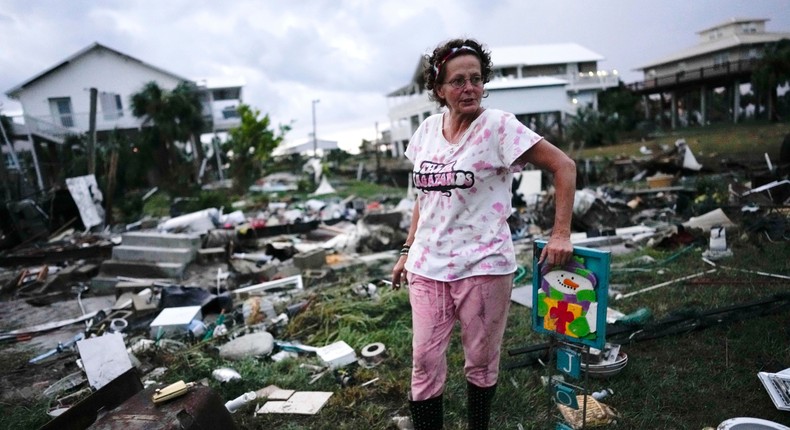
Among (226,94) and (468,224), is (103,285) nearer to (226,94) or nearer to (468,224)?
(468,224)

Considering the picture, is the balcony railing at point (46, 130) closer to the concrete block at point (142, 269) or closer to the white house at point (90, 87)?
the white house at point (90, 87)

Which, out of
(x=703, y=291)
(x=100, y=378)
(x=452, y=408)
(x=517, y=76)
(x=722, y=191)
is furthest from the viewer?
(x=517, y=76)

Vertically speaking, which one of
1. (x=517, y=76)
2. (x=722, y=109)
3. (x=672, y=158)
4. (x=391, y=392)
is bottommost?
(x=391, y=392)

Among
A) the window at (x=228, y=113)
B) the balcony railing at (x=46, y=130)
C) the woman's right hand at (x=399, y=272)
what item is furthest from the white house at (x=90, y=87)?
the woman's right hand at (x=399, y=272)

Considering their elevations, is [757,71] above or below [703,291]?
above

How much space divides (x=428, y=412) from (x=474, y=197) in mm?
965

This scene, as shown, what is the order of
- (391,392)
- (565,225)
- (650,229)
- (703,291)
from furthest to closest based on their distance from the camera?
(650,229) < (703,291) < (391,392) < (565,225)

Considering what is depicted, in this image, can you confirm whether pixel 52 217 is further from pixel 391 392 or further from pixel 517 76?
pixel 517 76

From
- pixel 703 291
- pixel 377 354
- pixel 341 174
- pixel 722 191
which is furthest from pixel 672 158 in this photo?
pixel 341 174

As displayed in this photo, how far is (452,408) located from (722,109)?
4219 centimetres

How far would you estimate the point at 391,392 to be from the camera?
10.2 ft

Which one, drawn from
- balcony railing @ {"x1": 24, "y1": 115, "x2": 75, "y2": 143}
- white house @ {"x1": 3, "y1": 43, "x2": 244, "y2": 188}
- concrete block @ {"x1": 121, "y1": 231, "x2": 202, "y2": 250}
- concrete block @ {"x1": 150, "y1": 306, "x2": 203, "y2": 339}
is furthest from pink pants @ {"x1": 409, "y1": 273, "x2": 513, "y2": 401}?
white house @ {"x1": 3, "y1": 43, "x2": 244, "y2": 188}

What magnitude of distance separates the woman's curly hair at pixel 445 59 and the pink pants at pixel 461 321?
842mm

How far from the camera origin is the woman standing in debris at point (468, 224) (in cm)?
188
